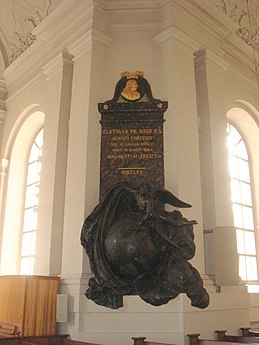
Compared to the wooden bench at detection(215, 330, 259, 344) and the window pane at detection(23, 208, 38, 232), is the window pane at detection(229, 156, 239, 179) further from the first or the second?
the window pane at detection(23, 208, 38, 232)

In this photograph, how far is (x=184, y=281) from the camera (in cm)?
523

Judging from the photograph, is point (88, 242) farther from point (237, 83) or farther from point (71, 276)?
point (237, 83)

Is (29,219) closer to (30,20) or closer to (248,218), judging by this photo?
(30,20)

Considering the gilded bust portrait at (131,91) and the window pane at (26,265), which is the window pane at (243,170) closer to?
the gilded bust portrait at (131,91)

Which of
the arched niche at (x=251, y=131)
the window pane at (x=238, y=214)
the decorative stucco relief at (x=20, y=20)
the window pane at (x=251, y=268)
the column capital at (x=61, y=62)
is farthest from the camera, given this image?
the arched niche at (x=251, y=131)

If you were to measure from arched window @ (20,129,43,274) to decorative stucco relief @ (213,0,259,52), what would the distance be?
446 cm

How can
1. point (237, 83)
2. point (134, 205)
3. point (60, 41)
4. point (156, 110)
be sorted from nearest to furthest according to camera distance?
1. point (134, 205)
2. point (156, 110)
3. point (60, 41)
4. point (237, 83)

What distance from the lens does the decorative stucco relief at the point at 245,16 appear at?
8015 mm

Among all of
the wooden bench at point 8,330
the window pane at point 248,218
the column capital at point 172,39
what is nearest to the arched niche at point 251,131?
the window pane at point 248,218

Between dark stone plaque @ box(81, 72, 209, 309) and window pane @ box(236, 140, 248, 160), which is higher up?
window pane @ box(236, 140, 248, 160)

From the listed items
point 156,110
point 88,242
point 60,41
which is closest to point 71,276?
point 88,242

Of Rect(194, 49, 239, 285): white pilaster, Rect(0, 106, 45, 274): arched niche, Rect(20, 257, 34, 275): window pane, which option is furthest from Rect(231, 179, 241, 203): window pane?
Rect(20, 257, 34, 275): window pane

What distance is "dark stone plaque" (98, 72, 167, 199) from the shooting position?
598 cm

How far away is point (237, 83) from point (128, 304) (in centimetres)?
487
